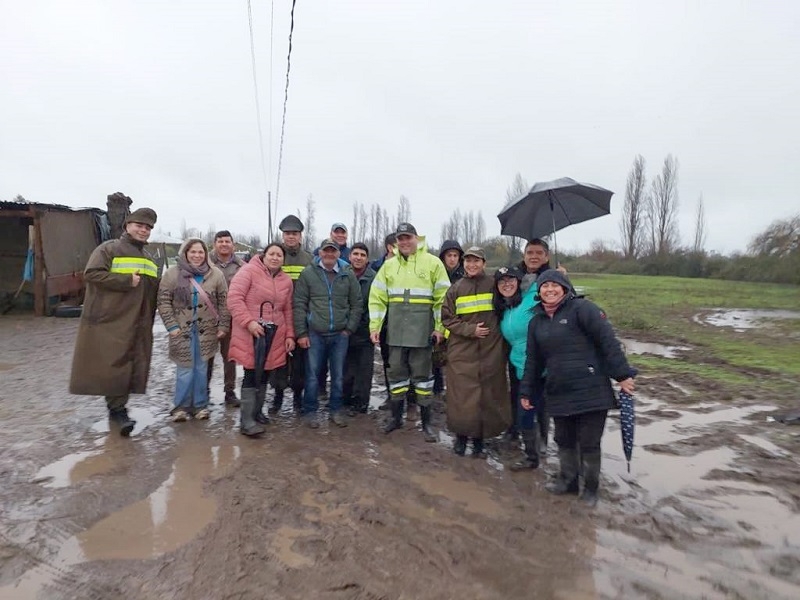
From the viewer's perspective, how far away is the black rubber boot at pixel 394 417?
507 centimetres

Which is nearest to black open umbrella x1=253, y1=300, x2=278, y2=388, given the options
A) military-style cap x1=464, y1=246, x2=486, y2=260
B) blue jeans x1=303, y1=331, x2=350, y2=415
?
blue jeans x1=303, y1=331, x2=350, y2=415

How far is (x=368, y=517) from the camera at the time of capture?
3326 millimetres

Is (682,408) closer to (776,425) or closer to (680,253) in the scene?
(776,425)

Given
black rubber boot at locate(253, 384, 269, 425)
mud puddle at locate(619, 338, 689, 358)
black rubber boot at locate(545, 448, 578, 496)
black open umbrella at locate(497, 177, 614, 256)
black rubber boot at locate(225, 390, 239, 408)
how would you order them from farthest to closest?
mud puddle at locate(619, 338, 689, 358) < black rubber boot at locate(225, 390, 239, 408) < black rubber boot at locate(253, 384, 269, 425) < black open umbrella at locate(497, 177, 614, 256) < black rubber boot at locate(545, 448, 578, 496)

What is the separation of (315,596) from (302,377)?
3.15m

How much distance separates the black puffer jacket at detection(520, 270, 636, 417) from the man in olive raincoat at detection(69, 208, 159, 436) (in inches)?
141

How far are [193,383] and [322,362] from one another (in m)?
1.28

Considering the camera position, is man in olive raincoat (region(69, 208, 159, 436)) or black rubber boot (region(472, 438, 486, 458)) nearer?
black rubber boot (region(472, 438, 486, 458))

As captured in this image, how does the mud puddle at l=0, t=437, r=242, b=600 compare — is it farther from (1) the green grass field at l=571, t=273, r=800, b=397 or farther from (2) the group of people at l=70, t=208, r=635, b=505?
(1) the green grass field at l=571, t=273, r=800, b=397

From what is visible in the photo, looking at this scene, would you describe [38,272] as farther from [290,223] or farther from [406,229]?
[406,229]

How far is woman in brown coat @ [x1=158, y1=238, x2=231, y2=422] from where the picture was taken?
195 inches

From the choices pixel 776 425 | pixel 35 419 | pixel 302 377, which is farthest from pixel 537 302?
pixel 35 419

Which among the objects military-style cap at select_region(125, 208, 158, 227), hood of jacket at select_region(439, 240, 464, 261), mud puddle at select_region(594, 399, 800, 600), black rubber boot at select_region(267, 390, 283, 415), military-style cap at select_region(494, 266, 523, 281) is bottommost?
mud puddle at select_region(594, 399, 800, 600)

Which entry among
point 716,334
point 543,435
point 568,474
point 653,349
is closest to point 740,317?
point 716,334
